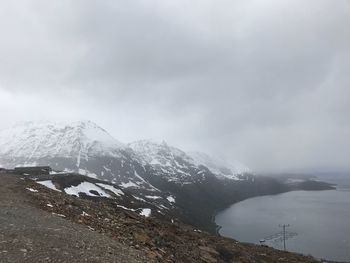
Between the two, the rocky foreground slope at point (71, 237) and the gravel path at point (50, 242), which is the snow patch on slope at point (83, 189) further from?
the gravel path at point (50, 242)

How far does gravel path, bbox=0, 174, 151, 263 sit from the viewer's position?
582 inches

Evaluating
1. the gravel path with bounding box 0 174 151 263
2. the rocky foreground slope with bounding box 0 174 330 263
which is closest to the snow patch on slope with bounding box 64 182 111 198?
the rocky foreground slope with bounding box 0 174 330 263

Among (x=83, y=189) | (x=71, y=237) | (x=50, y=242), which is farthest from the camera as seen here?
(x=83, y=189)

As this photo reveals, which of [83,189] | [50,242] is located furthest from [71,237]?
[83,189]

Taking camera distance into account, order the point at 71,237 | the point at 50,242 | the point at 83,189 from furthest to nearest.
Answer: the point at 83,189 → the point at 71,237 → the point at 50,242

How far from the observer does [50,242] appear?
16.5 meters

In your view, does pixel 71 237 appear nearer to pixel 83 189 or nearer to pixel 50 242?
pixel 50 242

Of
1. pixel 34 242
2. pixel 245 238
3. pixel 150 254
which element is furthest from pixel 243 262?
pixel 245 238

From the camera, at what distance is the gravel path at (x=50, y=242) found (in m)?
14.8

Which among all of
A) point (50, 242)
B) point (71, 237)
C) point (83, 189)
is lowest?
point (50, 242)

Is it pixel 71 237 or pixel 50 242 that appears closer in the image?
pixel 50 242

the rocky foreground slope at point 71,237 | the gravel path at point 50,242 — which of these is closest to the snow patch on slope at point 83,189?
the rocky foreground slope at point 71,237

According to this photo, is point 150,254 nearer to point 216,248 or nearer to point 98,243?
point 98,243

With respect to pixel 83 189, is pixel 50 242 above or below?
below
